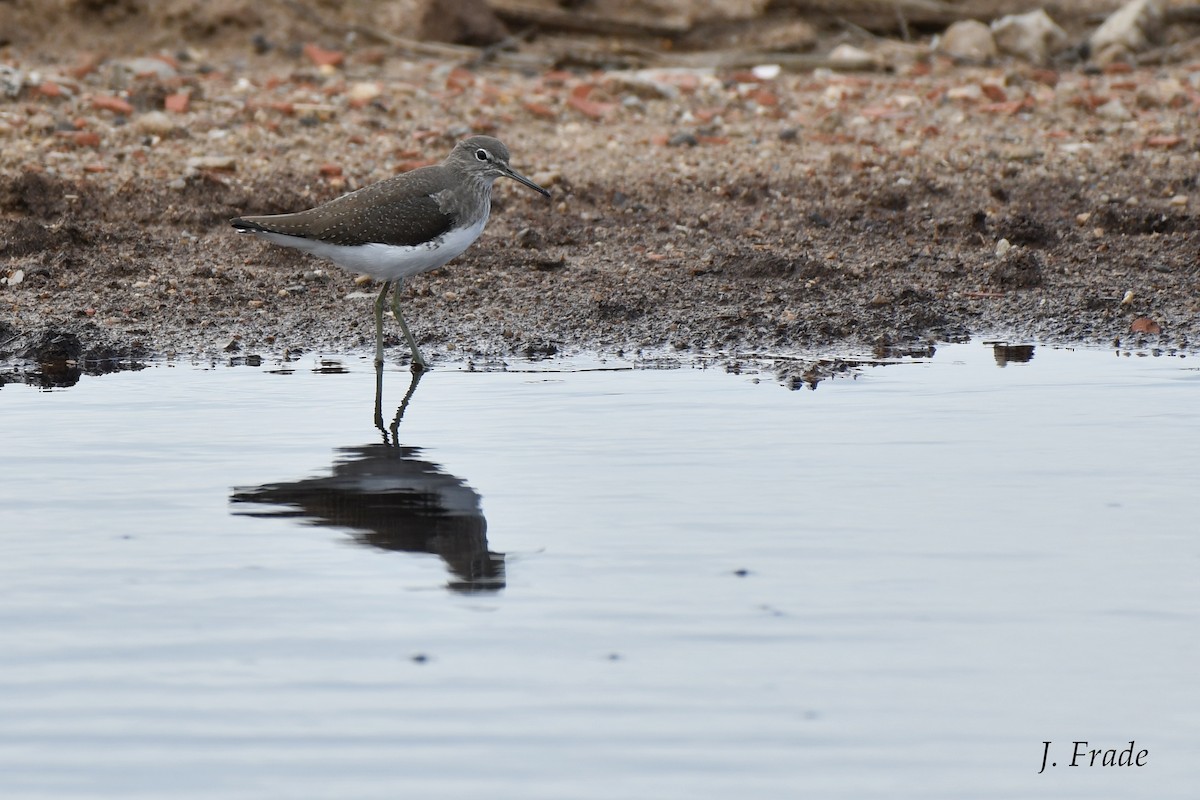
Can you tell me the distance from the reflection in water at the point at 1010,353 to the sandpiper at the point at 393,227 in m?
2.83

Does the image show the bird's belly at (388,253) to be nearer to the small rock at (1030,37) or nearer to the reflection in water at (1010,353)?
the reflection in water at (1010,353)

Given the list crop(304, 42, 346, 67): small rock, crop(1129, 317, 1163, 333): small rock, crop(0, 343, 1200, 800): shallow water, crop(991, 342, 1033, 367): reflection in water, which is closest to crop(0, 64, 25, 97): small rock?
crop(304, 42, 346, 67): small rock

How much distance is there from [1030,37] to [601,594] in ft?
39.8

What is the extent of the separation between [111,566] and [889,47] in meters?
12.1

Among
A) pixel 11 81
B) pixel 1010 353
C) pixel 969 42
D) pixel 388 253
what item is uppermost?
pixel 969 42

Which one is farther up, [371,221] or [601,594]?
[371,221]

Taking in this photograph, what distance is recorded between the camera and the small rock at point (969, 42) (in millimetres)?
15906

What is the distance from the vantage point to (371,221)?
8.87 metres

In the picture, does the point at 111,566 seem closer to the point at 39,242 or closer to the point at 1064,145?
the point at 39,242

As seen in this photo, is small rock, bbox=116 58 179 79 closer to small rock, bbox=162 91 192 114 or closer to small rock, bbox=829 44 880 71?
small rock, bbox=162 91 192 114

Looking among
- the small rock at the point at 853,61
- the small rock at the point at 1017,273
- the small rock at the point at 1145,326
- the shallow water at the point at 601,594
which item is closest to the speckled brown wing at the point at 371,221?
the shallow water at the point at 601,594

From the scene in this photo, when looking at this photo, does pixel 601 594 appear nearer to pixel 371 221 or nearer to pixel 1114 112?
pixel 371 221

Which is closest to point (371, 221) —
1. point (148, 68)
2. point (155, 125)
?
point (155, 125)

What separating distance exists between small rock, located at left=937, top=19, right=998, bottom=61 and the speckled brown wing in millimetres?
8159
